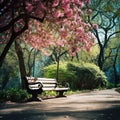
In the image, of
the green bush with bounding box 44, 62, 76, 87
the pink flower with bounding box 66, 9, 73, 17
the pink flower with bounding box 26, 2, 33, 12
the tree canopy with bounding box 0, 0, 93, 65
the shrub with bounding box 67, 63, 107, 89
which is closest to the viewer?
the pink flower with bounding box 26, 2, 33, 12

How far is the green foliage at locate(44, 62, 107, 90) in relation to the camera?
34.2 m

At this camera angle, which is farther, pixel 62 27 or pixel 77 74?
pixel 77 74

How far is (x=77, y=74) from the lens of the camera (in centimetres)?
3509

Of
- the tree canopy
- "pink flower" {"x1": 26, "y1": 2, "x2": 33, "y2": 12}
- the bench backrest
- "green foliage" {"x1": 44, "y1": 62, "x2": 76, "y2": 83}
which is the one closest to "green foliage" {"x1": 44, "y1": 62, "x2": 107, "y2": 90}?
"green foliage" {"x1": 44, "y1": 62, "x2": 76, "y2": 83}

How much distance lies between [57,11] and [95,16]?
126ft

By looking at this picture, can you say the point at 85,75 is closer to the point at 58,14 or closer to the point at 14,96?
the point at 14,96

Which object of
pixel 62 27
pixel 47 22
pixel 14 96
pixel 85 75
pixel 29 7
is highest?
pixel 29 7

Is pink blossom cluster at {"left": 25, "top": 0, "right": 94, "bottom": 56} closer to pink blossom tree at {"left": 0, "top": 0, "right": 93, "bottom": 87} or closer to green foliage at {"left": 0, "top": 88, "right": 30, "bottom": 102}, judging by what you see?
pink blossom tree at {"left": 0, "top": 0, "right": 93, "bottom": 87}

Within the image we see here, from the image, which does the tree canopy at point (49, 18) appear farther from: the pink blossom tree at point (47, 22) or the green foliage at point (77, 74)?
the green foliage at point (77, 74)

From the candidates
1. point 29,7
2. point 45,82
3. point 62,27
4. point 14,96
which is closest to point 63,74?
point 45,82

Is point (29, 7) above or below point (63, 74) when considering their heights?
above

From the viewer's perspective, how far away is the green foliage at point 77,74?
3419 cm

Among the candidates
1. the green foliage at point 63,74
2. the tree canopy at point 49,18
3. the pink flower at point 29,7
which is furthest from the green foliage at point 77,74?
the pink flower at point 29,7

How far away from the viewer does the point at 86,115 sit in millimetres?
10703
